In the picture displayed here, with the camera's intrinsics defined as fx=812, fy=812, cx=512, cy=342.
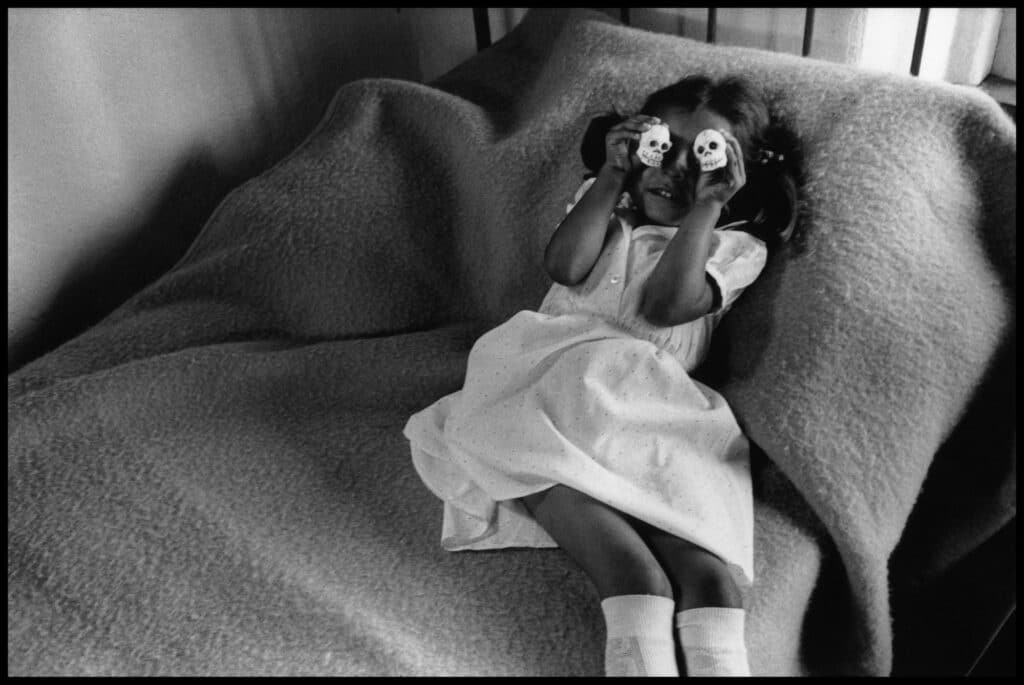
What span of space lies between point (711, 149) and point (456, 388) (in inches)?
16.5

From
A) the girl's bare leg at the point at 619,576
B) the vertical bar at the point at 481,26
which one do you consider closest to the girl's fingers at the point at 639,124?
the girl's bare leg at the point at 619,576

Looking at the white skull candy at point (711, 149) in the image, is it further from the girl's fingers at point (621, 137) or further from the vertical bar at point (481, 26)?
the vertical bar at point (481, 26)

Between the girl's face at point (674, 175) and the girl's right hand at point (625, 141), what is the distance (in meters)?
0.02

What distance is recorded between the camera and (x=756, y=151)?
86cm

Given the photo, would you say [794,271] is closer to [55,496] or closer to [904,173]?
[904,173]

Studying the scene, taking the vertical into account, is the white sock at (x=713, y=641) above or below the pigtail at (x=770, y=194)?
below

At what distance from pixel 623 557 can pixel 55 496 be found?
1.95ft

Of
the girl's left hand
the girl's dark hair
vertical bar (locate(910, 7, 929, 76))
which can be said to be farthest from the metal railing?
the girl's left hand

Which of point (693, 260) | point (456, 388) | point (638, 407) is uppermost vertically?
point (693, 260)

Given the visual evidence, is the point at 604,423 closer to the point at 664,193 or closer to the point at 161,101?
the point at 664,193

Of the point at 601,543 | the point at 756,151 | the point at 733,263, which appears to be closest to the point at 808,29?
the point at 756,151

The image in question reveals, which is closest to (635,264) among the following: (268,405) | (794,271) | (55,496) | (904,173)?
(794,271)

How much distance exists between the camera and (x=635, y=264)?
2.86 ft

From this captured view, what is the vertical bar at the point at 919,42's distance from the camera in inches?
41.6
